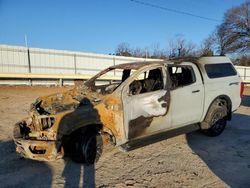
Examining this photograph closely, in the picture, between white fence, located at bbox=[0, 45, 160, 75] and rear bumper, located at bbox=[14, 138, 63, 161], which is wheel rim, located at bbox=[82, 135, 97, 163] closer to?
rear bumper, located at bbox=[14, 138, 63, 161]

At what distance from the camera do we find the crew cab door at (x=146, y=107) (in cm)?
536

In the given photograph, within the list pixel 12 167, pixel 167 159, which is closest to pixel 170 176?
pixel 167 159

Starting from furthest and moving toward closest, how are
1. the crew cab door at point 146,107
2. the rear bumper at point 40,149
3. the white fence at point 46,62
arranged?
the white fence at point 46,62, the crew cab door at point 146,107, the rear bumper at point 40,149

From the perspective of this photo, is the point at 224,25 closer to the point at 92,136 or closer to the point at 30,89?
the point at 30,89

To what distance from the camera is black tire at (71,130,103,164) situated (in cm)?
508

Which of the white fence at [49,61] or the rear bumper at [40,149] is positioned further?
the white fence at [49,61]

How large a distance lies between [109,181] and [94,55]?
1658 centimetres

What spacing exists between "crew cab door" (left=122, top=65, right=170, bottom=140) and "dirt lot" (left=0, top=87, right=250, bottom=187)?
596mm

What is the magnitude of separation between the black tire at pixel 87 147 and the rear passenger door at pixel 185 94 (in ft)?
5.88

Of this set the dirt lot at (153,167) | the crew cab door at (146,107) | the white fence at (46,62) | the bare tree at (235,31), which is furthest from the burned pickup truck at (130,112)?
the bare tree at (235,31)

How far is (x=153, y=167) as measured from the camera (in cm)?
514

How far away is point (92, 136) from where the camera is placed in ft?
16.9

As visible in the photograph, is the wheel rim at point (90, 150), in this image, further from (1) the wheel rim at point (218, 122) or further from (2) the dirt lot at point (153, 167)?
(1) the wheel rim at point (218, 122)

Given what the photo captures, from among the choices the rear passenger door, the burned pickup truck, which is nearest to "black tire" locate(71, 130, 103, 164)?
the burned pickup truck
